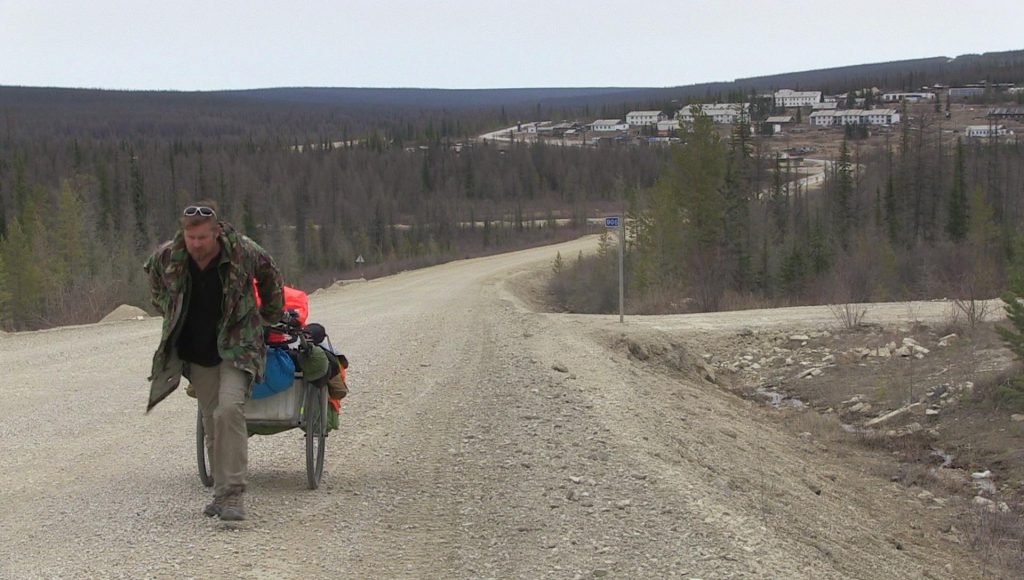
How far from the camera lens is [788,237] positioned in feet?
207

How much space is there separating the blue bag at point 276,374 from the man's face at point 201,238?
35.3 inches

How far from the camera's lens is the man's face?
6180mm

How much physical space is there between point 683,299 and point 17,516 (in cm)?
2662

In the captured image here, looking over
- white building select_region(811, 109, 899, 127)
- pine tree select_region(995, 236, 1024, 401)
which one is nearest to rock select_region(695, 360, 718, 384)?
pine tree select_region(995, 236, 1024, 401)

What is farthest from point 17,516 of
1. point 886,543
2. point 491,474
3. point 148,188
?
point 148,188

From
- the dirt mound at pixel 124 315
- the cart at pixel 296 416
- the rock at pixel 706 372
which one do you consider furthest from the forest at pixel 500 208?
the cart at pixel 296 416

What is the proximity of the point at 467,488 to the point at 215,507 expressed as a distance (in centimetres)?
188

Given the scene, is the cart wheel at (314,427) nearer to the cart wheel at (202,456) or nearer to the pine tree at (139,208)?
the cart wheel at (202,456)

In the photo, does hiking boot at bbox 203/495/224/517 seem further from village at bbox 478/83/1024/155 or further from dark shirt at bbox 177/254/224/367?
village at bbox 478/83/1024/155

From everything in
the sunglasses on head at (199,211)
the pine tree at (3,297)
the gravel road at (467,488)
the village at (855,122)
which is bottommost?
the pine tree at (3,297)

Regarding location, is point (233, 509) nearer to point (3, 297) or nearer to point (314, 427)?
point (314, 427)

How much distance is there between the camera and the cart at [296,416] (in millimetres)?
7012

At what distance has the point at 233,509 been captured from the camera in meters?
6.43

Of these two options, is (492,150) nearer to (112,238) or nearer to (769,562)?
(112,238)
